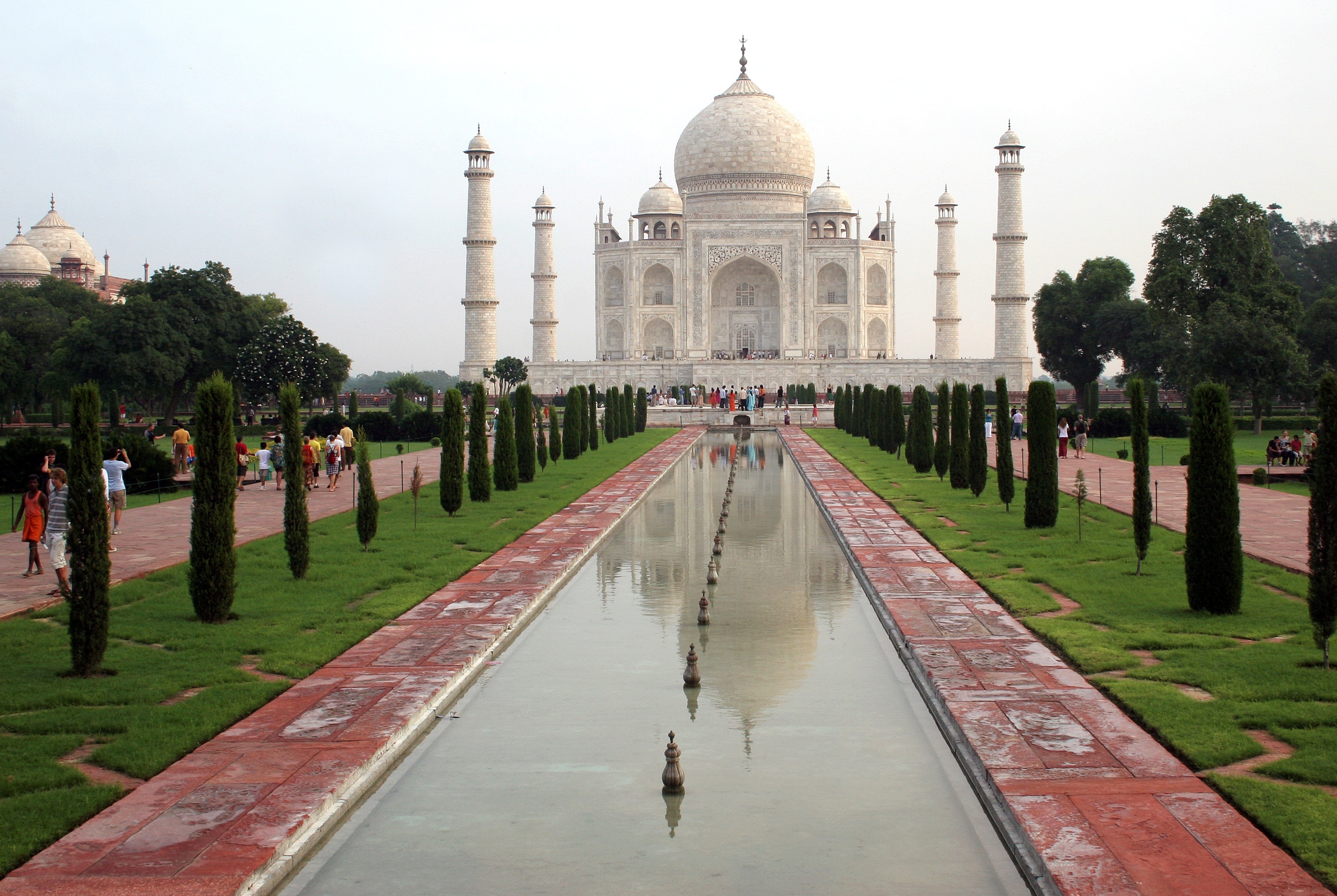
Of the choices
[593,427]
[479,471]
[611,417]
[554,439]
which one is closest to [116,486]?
[479,471]

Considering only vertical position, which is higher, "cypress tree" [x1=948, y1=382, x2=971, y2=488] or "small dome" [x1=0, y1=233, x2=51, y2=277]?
"small dome" [x1=0, y1=233, x2=51, y2=277]

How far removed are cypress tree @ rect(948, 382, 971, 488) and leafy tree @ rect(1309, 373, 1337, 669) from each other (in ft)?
26.3

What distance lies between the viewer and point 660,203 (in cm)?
4359

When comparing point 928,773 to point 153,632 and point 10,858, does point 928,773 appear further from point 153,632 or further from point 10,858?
point 153,632

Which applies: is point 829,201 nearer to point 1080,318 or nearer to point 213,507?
point 1080,318

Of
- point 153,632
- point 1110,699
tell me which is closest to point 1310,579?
point 1110,699

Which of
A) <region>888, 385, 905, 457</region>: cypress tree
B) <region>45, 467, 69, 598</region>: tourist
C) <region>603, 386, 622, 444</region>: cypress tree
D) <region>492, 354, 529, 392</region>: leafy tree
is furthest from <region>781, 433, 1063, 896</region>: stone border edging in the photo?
<region>492, 354, 529, 392</region>: leafy tree

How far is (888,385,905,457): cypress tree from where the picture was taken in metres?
19.6

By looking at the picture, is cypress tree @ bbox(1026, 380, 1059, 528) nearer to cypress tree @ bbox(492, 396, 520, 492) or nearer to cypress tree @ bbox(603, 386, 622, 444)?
cypress tree @ bbox(492, 396, 520, 492)

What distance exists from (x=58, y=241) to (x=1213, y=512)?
53813 millimetres

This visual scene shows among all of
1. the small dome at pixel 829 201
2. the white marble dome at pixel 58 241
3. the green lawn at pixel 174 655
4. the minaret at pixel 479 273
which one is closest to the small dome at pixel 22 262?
the white marble dome at pixel 58 241

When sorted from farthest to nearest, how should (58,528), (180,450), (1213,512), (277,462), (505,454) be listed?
(180,450), (277,462), (505,454), (58,528), (1213,512)

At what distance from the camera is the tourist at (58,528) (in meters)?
7.47

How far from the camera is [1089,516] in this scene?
36.6 feet
